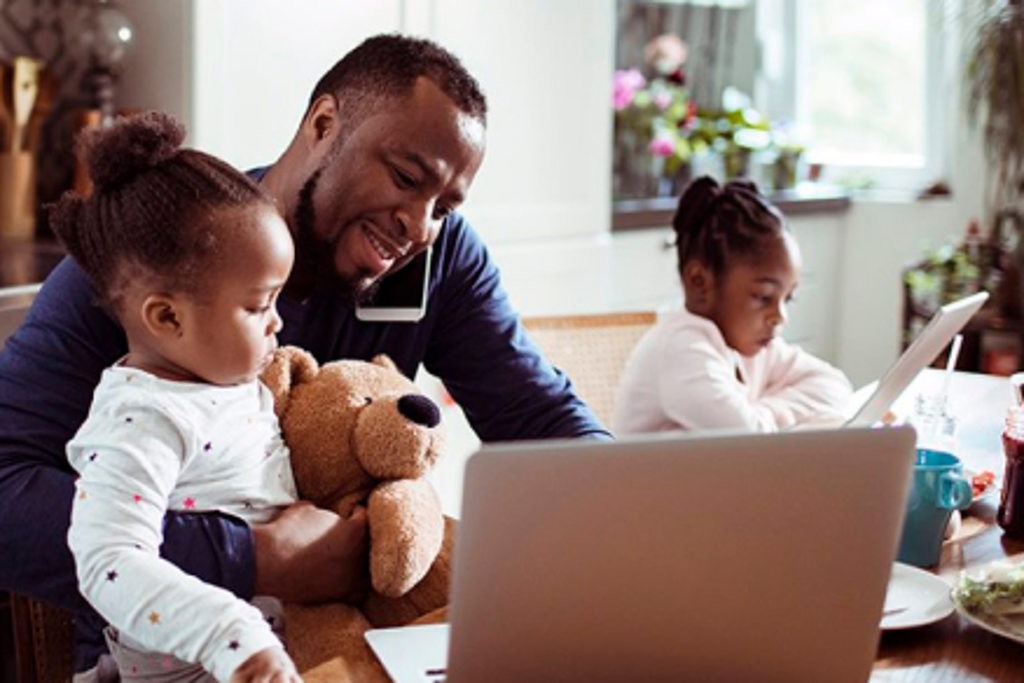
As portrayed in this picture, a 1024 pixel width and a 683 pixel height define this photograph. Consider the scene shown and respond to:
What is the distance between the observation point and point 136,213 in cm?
134

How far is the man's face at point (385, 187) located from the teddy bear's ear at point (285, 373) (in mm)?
178

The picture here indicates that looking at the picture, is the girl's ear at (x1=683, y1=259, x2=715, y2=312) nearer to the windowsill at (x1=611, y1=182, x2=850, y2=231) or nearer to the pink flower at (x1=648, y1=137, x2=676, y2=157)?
the windowsill at (x1=611, y1=182, x2=850, y2=231)

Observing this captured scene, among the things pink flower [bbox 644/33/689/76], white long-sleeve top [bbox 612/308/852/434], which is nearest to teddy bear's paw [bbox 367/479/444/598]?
white long-sleeve top [bbox 612/308/852/434]

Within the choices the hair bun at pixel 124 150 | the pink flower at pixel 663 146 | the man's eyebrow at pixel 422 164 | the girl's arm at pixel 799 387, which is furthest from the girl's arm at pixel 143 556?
the pink flower at pixel 663 146

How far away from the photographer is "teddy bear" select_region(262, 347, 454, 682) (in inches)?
55.7

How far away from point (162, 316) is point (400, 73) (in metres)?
0.48

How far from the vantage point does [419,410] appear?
4.89ft

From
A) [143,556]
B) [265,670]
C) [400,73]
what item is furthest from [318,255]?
[265,670]

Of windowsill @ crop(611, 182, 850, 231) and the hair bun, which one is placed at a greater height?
the hair bun

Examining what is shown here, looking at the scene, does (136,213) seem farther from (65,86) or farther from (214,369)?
(65,86)

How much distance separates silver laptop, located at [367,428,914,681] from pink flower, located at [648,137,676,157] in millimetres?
3231

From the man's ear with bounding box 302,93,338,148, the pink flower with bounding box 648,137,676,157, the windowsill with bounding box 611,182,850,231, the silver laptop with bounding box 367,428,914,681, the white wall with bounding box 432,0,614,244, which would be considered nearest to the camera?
the silver laptop with bounding box 367,428,914,681

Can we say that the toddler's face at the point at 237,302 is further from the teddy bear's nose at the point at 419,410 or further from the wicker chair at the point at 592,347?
the wicker chair at the point at 592,347

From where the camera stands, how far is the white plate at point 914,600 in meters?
1.32
